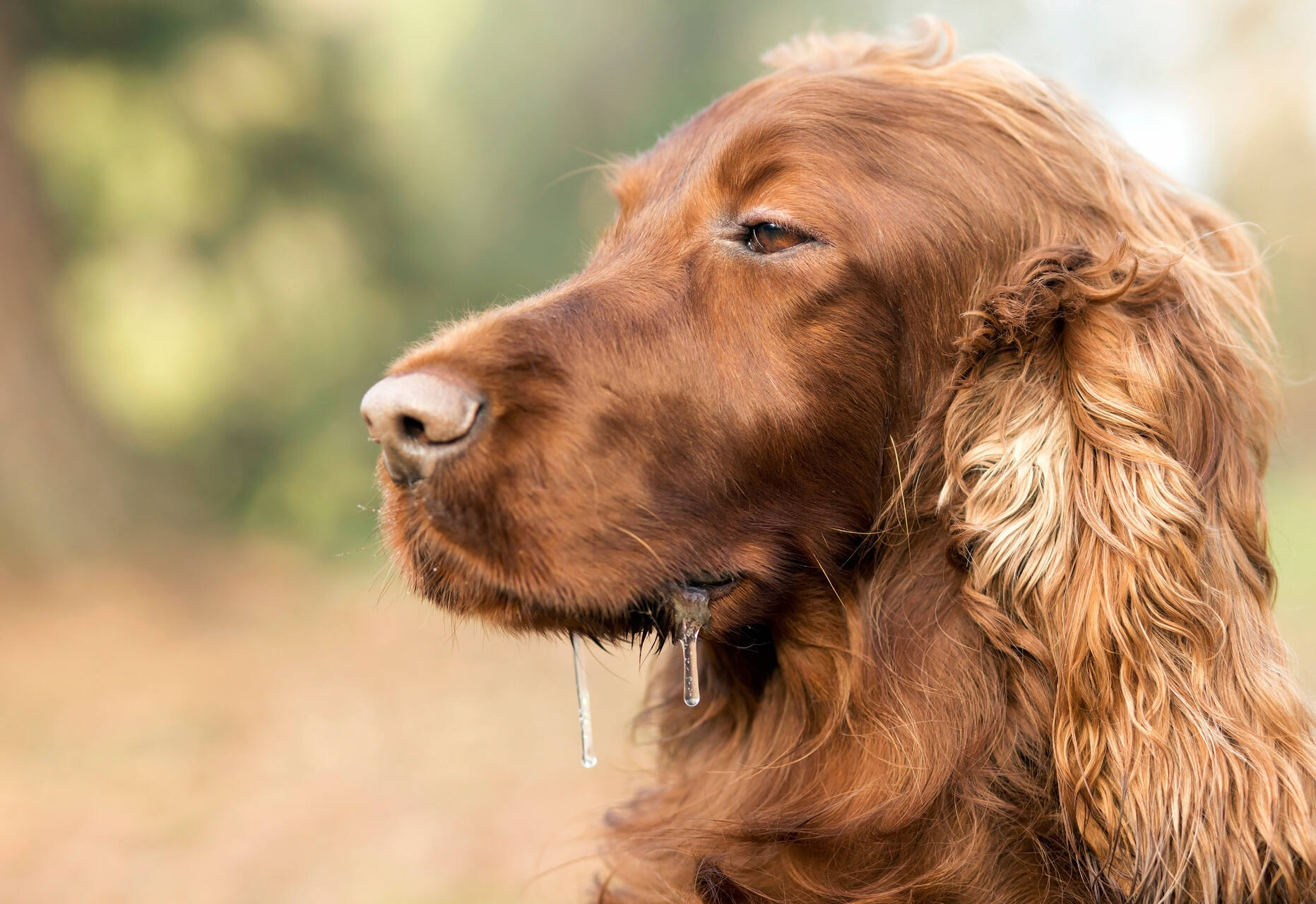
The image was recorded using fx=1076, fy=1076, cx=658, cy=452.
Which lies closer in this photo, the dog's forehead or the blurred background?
Answer: the dog's forehead

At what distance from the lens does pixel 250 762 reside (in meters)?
6.56

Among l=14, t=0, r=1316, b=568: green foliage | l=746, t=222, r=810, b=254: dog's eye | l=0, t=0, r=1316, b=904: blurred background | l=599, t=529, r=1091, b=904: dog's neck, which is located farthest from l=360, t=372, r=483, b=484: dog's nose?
l=14, t=0, r=1316, b=568: green foliage

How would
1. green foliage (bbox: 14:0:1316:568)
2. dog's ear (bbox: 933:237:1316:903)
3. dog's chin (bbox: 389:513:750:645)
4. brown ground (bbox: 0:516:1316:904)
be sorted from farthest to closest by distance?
green foliage (bbox: 14:0:1316:568) < brown ground (bbox: 0:516:1316:904) < dog's chin (bbox: 389:513:750:645) < dog's ear (bbox: 933:237:1316:903)

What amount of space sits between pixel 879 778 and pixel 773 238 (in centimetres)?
112

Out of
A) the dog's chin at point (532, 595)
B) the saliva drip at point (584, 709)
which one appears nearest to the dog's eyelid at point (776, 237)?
the dog's chin at point (532, 595)

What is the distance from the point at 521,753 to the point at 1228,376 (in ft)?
18.4

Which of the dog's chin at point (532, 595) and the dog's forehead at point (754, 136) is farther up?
the dog's forehead at point (754, 136)

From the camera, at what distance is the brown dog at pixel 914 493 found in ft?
6.45

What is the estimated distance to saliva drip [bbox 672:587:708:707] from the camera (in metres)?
2.13

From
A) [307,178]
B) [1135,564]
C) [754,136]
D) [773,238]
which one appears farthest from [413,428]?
[307,178]

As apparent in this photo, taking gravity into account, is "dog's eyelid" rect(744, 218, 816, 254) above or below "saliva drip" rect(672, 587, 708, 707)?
above

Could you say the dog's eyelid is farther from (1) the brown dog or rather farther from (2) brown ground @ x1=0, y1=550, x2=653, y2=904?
(2) brown ground @ x1=0, y1=550, x2=653, y2=904

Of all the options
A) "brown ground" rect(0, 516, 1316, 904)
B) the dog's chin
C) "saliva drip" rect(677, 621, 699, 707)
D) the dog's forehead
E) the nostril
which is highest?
the dog's forehead

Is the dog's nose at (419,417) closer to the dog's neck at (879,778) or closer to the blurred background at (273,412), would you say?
the dog's neck at (879,778)
